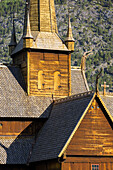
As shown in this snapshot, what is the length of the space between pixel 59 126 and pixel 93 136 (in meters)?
3.60

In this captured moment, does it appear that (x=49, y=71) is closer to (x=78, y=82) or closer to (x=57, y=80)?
(x=57, y=80)

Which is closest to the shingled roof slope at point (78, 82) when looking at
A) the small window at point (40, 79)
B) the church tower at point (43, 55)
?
the church tower at point (43, 55)

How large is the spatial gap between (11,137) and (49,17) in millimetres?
13302

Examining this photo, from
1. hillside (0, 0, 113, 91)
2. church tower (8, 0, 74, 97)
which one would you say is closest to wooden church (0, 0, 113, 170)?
church tower (8, 0, 74, 97)

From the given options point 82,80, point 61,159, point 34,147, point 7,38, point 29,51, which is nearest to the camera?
point 61,159

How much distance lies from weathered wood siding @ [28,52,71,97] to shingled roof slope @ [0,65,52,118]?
35.5 inches

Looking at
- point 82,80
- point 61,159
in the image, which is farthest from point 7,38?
point 61,159

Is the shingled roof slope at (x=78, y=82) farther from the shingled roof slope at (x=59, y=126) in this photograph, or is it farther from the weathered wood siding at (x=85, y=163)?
the weathered wood siding at (x=85, y=163)

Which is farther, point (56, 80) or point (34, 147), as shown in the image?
point (56, 80)

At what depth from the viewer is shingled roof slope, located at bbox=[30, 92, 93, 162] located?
50875 millimetres

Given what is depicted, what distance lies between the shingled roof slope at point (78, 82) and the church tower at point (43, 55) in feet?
9.45

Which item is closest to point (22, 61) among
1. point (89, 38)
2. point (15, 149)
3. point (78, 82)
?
point (78, 82)

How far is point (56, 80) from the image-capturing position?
60.4 metres

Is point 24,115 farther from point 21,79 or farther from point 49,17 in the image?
point 49,17
